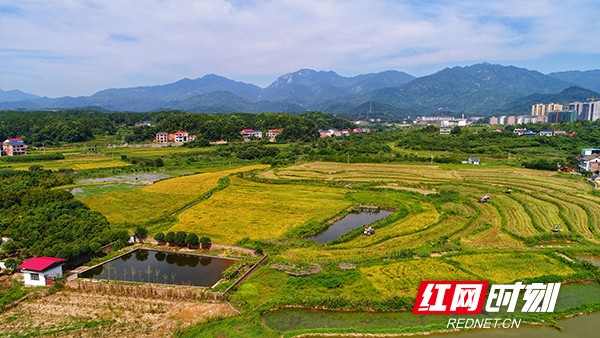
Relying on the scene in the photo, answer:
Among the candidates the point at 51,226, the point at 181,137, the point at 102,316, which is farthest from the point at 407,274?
the point at 181,137

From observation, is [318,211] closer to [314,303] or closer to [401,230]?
[401,230]

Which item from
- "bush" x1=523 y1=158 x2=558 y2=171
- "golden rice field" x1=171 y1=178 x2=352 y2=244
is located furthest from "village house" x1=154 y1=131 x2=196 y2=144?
"bush" x1=523 y1=158 x2=558 y2=171

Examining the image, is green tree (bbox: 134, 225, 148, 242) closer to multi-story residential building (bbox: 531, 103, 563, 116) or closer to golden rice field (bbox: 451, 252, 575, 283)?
golden rice field (bbox: 451, 252, 575, 283)

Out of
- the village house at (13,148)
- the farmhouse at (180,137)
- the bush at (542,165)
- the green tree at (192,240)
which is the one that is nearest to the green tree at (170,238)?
the green tree at (192,240)

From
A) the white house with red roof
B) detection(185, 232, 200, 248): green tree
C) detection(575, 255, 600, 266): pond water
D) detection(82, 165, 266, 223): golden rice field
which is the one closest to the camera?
the white house with red roof

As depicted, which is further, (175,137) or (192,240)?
(175,137)

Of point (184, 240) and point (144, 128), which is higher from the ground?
point (144, 128)

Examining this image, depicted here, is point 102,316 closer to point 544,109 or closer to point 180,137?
point 180,137
